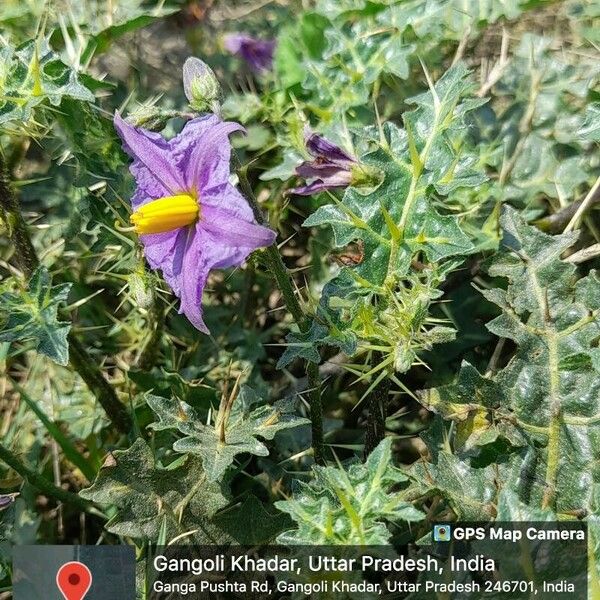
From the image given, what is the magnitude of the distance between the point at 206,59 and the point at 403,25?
854 mm

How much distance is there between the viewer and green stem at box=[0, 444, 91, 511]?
1856 mm

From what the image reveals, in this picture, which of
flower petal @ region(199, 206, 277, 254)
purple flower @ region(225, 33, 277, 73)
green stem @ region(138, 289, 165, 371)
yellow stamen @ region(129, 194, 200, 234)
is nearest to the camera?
flower petal @ region(199, 206, 277, 254)

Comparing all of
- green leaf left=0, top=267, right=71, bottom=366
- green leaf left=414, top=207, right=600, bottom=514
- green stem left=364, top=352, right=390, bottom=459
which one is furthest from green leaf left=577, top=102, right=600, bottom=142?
green leaf left=0, top=267, right=71, bottom=366

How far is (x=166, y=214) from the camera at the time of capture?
61.1 inches

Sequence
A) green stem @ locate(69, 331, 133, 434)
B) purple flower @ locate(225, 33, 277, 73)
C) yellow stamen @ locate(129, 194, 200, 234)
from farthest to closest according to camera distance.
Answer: purple flower @ locate(225, 33, 277, 73) < green stem @ locate(69, 331, 133, 434) < yellow stamen @ locate(129, 194, 200, 234)

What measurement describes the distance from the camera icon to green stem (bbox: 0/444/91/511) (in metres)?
0.89

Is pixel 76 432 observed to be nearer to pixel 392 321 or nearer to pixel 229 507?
pixel 229 507

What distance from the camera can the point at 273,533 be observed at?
1.77 metres

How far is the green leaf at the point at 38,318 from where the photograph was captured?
5.50ft

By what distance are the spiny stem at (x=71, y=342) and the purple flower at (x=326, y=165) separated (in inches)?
26.3

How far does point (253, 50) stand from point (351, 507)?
A: 185cm

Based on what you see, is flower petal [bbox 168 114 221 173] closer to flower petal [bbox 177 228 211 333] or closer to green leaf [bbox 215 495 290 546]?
flower petal [bbox 177 228 211 333]

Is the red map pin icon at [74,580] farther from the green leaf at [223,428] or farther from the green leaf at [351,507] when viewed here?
the green leaf at [351,507]

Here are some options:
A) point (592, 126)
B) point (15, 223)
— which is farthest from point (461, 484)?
point (15, 223)
